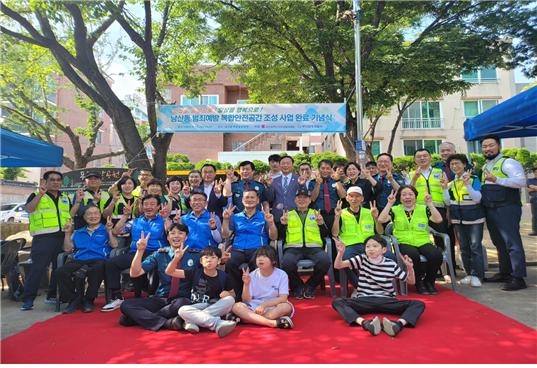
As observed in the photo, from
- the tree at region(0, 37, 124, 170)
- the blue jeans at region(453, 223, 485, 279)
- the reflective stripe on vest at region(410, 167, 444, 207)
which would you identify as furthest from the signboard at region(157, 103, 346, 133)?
the tree at region(0, 37, 124, 170)

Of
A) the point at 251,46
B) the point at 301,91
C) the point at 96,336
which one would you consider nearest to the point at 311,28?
the point at 251,46

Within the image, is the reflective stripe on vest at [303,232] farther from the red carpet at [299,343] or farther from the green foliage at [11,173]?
the green foliage at [11,173]

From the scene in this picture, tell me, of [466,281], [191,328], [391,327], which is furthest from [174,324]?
[466,281]

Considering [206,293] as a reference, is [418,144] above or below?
above

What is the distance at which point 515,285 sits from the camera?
4.73m

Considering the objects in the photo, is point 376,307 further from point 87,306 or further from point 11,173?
point 11,173

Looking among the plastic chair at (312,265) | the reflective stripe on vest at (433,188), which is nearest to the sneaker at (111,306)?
the plastic chair at (312,265)

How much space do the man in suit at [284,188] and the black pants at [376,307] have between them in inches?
76.7

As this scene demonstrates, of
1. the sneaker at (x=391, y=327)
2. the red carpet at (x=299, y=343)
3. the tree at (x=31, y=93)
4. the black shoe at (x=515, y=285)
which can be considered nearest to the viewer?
the red carpet at (x=299, y=343)

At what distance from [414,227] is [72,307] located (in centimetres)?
447

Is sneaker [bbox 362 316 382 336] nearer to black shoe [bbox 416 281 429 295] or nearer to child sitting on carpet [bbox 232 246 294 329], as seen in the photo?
child sitting on carpet [bbox 232 246 294 329]

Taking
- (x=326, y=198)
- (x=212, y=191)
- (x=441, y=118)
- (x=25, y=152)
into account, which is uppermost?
(x=441, y=118)

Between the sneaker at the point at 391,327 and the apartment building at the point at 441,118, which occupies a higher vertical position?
the apartment building at the point at 441,118

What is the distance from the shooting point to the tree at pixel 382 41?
863 centimetres
